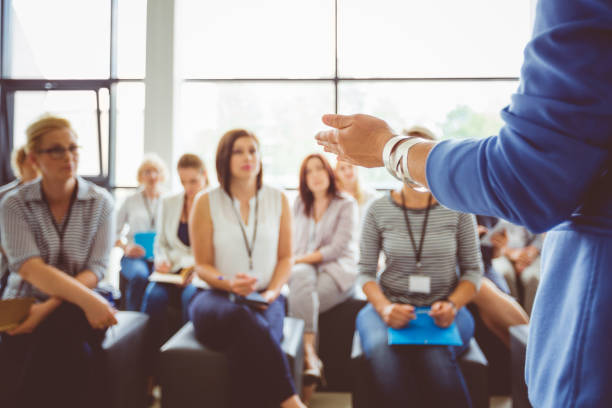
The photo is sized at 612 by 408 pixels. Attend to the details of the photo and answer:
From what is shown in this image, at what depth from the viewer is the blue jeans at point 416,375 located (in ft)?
5.71

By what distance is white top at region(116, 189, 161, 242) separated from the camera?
4.16 metres

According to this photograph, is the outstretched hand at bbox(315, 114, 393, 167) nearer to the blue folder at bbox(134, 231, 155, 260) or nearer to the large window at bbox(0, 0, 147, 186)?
the blue folder at bbox(134, 231, 155, 260)

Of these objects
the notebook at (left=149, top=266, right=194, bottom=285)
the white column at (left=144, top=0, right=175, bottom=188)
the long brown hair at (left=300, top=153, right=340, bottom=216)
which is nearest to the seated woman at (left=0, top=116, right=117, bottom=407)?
the notebook at (left=149, top=266, right=194, bottom=285)

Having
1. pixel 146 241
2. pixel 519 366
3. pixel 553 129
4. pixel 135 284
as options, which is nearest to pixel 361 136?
pixel 553 129

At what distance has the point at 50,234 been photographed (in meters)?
2.14

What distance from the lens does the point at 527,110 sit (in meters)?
0.51

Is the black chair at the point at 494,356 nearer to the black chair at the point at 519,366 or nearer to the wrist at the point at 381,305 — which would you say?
the black chair at the point at 519,366

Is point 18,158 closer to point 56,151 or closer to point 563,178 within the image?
point 56,151

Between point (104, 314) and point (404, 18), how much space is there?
17.2 feet

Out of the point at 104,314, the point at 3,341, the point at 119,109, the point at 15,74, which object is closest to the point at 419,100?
the point at 119,109

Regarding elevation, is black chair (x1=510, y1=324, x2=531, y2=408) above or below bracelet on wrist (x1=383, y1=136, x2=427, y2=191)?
below

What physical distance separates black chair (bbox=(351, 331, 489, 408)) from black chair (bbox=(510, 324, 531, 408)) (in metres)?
0.13

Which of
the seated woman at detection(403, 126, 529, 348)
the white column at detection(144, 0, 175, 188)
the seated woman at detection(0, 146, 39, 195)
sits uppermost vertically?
the white column at detection(144, 0, 175, 188)

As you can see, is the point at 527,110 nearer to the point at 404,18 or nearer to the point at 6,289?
the point at 6,289
